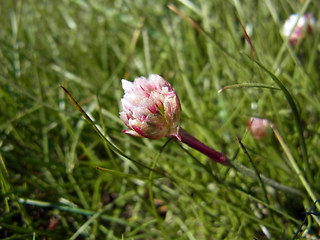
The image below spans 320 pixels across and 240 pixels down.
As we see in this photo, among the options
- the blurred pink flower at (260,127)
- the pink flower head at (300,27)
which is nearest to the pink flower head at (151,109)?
the blurred pink flower at (260,127)

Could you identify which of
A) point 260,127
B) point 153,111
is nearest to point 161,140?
point 260,127

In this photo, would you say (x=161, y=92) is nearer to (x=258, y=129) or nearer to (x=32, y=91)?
(x=258, y=129)

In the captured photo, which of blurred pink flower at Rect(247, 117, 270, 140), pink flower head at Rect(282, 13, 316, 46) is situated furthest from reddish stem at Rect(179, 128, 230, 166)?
pink flower head at Rect(282, 13, 316, 46)

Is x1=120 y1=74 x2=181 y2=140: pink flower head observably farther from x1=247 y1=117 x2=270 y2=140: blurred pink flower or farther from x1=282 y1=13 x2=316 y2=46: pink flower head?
x1=282 y1=13 x2=316 y2=46: pink flower head

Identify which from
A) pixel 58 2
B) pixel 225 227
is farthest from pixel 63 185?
pixel 58 2

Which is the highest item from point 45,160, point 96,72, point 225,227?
point 96,72

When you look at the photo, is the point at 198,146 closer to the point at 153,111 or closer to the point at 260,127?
the point at 153,111
